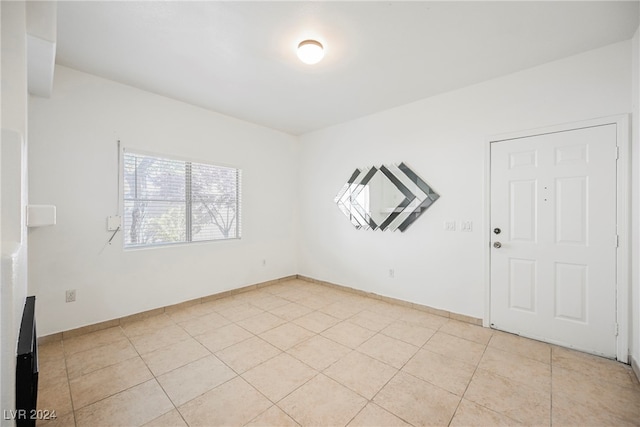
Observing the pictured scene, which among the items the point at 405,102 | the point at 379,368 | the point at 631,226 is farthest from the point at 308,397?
the point at 405,102

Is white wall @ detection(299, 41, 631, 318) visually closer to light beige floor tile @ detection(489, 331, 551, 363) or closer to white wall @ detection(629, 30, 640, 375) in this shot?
white wall @ detection(629, 30, 640, 375)

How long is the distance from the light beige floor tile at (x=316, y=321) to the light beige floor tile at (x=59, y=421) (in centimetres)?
196

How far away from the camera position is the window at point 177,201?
3.21 m

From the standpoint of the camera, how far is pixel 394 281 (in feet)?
12.3

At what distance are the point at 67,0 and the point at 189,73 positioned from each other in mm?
1046

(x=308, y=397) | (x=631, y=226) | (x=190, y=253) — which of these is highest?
(x=631, y=226)

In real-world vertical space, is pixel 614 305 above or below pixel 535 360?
above

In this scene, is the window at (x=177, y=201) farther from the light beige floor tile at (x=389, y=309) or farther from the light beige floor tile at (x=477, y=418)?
the light beige floor tile at (x=477, y=418)

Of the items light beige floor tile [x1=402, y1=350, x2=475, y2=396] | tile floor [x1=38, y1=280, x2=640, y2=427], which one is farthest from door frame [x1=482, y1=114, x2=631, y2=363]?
light beige floor tile [x1=402, y1=350, x2=475, y2=396]

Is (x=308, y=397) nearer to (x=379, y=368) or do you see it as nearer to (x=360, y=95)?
(x=379, y=368)

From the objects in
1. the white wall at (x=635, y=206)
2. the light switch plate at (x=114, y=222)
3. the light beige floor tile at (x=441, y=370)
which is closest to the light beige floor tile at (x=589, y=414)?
the light beige floor tile at (x=441, y=370)

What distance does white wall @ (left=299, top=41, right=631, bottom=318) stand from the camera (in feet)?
8.14

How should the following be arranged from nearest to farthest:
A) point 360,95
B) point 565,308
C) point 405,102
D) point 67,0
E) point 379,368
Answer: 1. point 67,0
2. point 379,368
3. point 565,308
4. point 360,95
5. point 405,102

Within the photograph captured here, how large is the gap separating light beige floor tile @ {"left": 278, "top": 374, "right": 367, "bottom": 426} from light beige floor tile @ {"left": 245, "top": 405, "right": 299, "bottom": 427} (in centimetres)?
3
